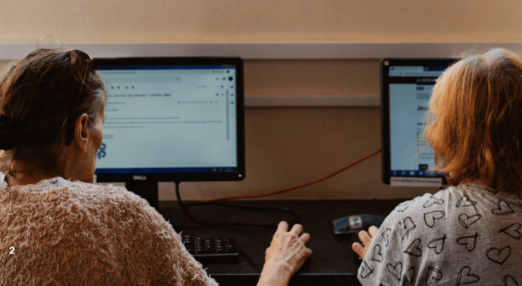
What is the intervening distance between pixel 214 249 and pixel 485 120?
0.65 m

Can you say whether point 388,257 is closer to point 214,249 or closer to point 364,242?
point 364,242

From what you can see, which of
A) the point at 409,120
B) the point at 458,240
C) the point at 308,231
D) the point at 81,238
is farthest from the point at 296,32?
the point at 81,238

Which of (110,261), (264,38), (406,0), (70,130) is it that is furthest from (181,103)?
(406,0)

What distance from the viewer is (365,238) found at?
1.04 m

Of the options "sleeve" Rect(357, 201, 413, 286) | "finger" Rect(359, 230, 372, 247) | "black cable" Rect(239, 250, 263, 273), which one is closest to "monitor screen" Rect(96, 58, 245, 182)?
"black cable" Rect(239, 250, 263, 273)

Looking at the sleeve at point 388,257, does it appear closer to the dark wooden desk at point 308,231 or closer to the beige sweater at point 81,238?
the dark wooden desk at point 308,231

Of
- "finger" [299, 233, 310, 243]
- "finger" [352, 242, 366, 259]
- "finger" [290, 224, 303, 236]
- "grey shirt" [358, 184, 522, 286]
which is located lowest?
"finger" [352, 242, 366, 259]

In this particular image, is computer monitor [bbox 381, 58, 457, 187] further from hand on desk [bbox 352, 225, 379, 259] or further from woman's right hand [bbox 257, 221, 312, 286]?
woman's right hand [bbox 257, 221, 312, 286]

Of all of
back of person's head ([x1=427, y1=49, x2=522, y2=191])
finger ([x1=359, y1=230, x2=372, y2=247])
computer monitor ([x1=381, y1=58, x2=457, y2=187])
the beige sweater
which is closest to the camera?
the beige sweater

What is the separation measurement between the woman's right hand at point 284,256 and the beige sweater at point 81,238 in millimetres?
236

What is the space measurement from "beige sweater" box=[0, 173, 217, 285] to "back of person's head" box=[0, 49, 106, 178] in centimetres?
6

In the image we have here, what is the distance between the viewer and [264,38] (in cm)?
140

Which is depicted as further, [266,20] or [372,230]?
[266,20]

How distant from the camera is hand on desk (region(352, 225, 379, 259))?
3.25 feet
